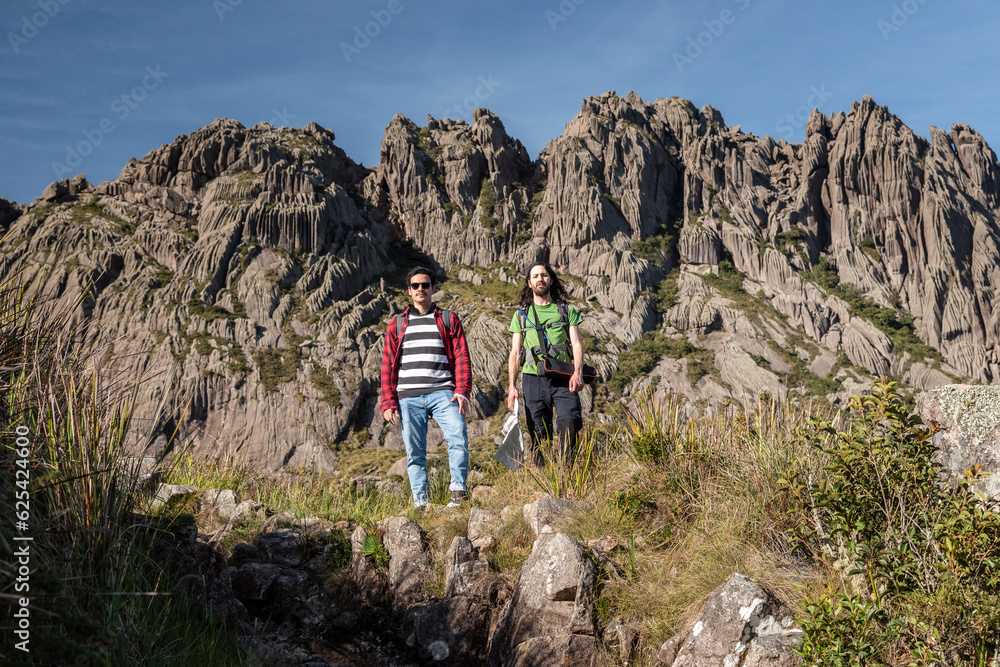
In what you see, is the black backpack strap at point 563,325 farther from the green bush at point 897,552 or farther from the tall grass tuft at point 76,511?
the tall grass tuft at point 76,511

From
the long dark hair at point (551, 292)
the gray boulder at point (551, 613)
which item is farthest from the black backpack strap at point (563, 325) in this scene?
the gray boulder at point (551, 613)

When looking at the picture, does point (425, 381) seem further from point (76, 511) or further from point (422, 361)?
point (76, 511)

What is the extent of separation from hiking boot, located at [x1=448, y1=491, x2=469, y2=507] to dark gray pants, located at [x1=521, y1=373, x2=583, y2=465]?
2.64 ft

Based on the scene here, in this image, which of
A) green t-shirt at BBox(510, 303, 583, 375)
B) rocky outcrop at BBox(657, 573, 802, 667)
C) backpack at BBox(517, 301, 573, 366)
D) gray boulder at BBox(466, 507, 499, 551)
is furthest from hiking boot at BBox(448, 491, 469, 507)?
rocky outcrop at BBox(657, 573, 802, 667)

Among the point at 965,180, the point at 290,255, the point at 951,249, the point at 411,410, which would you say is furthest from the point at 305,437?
the point at 965,180

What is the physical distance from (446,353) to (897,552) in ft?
14.3

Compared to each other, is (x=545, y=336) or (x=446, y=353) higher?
(x=545, y=336)

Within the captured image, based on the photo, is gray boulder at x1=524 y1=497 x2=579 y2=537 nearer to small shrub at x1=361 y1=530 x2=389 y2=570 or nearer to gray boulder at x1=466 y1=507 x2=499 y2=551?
gray boulder at x1=466 y1=507 x2=499 y2=551

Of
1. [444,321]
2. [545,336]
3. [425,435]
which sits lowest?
[425,435]

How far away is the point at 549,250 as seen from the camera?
9919 cm

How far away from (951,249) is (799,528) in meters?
113

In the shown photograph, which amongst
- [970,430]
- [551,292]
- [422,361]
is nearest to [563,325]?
[551,292]

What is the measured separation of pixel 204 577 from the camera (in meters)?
4.13

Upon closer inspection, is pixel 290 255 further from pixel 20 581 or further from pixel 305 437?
pixel 20 581
